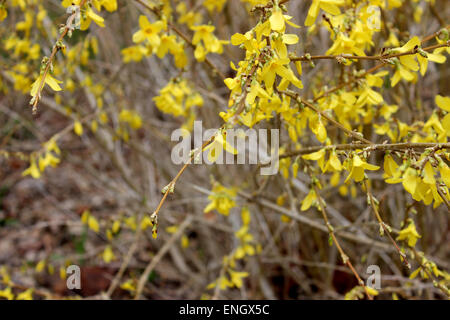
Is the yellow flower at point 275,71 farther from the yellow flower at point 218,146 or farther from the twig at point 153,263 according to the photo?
the twig at point 153,263

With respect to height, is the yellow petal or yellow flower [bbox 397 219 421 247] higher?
the yellow petal

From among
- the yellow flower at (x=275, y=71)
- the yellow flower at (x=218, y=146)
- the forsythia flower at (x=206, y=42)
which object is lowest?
the yellow flower at (x=218, y=146)

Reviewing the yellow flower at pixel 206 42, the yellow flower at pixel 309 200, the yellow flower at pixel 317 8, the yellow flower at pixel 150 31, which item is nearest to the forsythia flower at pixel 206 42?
the yellow flower at pixel 206 42

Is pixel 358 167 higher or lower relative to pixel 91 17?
lower

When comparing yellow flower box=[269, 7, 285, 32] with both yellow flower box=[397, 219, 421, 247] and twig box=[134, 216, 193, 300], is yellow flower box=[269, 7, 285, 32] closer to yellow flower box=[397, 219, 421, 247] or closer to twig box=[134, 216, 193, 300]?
yellow flower box=[397, 219, 421, 247]

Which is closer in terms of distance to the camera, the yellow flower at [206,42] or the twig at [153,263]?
the yellow flower at [206,42]

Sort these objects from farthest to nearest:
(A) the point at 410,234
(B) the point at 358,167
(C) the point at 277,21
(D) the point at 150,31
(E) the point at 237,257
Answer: (E) the point at 237,257 < (D) the point at 150,31 < (A) the point at 410,234 < (B) the point at 358,167 < (C) the point at 277,21

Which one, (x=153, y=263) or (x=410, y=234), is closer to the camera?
(x=410, y=234)

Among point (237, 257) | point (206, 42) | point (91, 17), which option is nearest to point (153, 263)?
point (237, 257)

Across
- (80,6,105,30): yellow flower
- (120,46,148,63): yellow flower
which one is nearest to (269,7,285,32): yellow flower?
(80,6,105,30): yellow flower

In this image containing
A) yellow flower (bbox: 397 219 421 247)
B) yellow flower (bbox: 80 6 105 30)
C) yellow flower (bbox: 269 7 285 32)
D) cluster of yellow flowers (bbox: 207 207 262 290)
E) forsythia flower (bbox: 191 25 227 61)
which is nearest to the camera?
yellow flower (bbox: 269 7 285 32)

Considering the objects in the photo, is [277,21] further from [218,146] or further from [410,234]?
[410,234]

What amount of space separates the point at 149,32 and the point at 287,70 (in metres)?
0.70

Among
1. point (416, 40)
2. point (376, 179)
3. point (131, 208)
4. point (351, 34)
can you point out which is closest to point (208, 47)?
point (351, 34)
